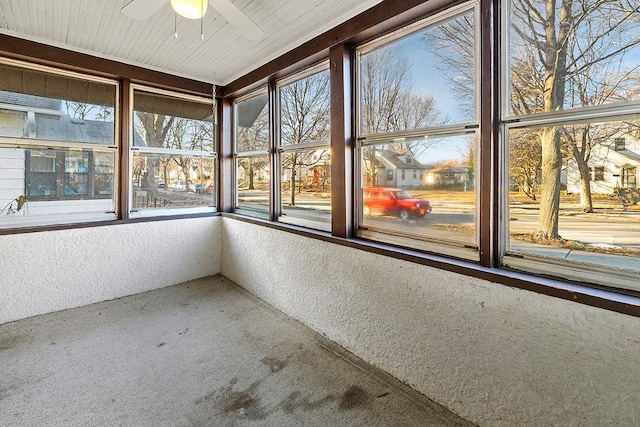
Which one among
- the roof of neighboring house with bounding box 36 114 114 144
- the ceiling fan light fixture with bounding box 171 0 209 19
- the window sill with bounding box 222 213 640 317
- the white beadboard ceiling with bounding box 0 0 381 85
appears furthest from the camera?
the roof of neighboring house with bounding box 36 114 114 144

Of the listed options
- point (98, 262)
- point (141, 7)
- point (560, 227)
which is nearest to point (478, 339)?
point (560, 227)

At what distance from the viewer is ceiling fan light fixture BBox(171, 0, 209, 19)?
1602mm

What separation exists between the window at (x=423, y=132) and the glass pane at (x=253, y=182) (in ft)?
4.72

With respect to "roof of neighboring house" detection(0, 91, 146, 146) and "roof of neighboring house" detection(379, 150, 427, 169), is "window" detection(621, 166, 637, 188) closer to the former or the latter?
"roof of neighboring house" detection(379, 150, 427, 169)

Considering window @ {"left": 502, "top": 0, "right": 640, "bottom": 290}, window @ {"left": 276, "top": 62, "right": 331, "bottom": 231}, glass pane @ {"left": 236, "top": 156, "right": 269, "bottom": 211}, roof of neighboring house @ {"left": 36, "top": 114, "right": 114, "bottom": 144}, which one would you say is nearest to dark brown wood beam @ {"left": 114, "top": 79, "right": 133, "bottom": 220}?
roof of neighboring house @ {"left": 36, "top": 114, "right": 114, "bottom": 144}

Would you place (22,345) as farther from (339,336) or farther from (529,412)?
(529,412)

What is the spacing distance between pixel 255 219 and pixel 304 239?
37.6 inches

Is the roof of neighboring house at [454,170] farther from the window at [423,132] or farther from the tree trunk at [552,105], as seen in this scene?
the tree trunk at [552,105]

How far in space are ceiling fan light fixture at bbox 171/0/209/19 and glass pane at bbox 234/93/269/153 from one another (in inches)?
66.7

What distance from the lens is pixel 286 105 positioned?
3.16 metres

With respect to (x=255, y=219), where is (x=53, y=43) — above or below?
above

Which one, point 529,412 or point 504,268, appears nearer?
point 529,412

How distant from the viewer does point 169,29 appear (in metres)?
2.56

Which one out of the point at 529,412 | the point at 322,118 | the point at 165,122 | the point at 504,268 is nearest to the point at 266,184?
the point at 322,118
